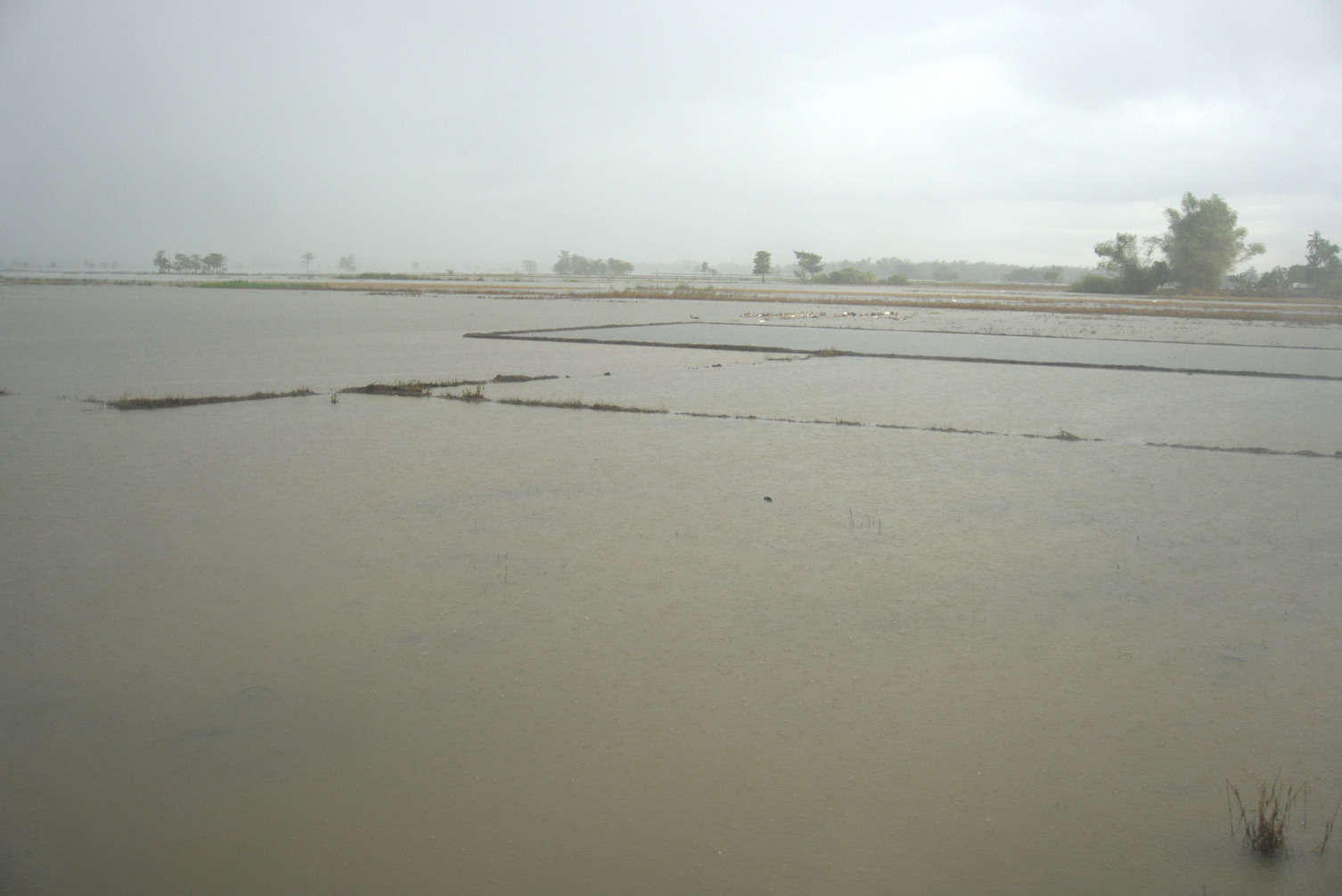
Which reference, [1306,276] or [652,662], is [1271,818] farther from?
[1306,276]

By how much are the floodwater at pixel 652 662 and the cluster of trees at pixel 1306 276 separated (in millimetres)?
69308

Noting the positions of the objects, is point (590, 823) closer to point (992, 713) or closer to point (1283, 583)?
point (992, 713)

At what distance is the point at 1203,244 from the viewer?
58.8m

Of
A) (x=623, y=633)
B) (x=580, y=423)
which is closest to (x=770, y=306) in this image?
(x=580, y=423)

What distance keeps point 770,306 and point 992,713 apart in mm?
33763

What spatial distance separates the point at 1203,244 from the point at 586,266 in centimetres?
10153

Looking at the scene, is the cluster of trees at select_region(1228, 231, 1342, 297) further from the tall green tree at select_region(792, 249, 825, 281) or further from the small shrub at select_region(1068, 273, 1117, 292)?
the tall green tree at select_region(792, 249, 825, 281)

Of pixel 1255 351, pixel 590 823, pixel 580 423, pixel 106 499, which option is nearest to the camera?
pixel 590 823

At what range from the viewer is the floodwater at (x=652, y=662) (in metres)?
2.59

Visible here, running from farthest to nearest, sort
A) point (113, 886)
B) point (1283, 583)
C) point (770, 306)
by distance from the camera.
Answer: point (770, 306) → point (1283, 583) → point (113, 886)

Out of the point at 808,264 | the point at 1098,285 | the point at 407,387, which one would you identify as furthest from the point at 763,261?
the point at 407,387

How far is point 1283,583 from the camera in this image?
4.84 metres

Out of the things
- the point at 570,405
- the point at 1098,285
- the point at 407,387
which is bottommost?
the point at 570,405

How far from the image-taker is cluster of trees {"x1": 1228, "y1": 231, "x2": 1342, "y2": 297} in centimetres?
6469
